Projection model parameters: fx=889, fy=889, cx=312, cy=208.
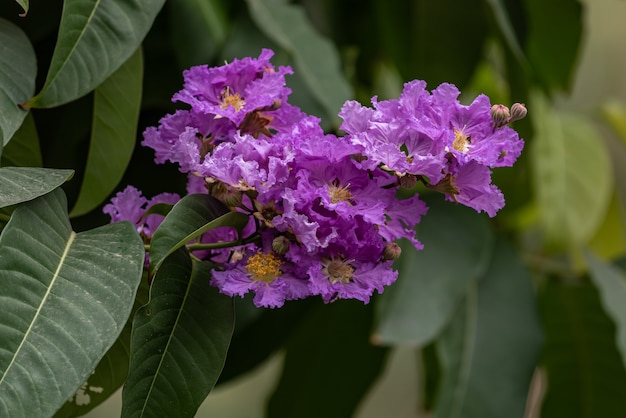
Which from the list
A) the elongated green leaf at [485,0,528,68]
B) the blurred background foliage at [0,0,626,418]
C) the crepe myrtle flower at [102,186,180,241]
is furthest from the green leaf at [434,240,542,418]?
the crepe myrtle flower at [102,186,180,241]

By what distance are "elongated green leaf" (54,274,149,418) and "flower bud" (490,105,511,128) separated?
0.64 feet

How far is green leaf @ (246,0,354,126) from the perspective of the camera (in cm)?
67

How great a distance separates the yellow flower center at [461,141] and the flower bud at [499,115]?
13 millimetres

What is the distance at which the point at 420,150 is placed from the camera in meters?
0.35

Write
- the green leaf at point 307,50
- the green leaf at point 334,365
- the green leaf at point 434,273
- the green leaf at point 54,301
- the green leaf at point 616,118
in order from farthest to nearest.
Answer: the green leaf at point 616,118 < the green leaf at point 334,365 < the green leaf at point 434,273 < the green leaf at point 307,50 < the green leaf at point 54,301

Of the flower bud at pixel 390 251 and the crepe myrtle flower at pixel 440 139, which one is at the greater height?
the crepe myrtle flower at pixel 440 139

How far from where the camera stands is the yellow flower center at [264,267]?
353 millimetres

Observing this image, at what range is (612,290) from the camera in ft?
2.90

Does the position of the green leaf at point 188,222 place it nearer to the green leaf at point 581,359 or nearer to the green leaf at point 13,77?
the green leaf at point 13,77

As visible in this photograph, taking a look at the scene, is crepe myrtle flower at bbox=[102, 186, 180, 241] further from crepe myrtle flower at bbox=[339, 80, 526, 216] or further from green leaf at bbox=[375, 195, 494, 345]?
green leaf at bbox=[375, 195, 494, 345]

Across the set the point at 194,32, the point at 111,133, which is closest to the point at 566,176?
the point at 194,32

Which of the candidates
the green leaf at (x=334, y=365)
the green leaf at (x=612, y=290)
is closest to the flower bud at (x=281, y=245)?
the green leaf at (x=612, y=290)

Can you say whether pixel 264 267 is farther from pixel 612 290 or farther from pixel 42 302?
pixel 612 290

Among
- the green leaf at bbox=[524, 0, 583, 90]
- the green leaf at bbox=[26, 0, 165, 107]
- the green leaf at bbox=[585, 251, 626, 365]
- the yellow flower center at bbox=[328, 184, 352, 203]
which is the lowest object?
the green leaf at bbox=[585, 251, 626, 365]
